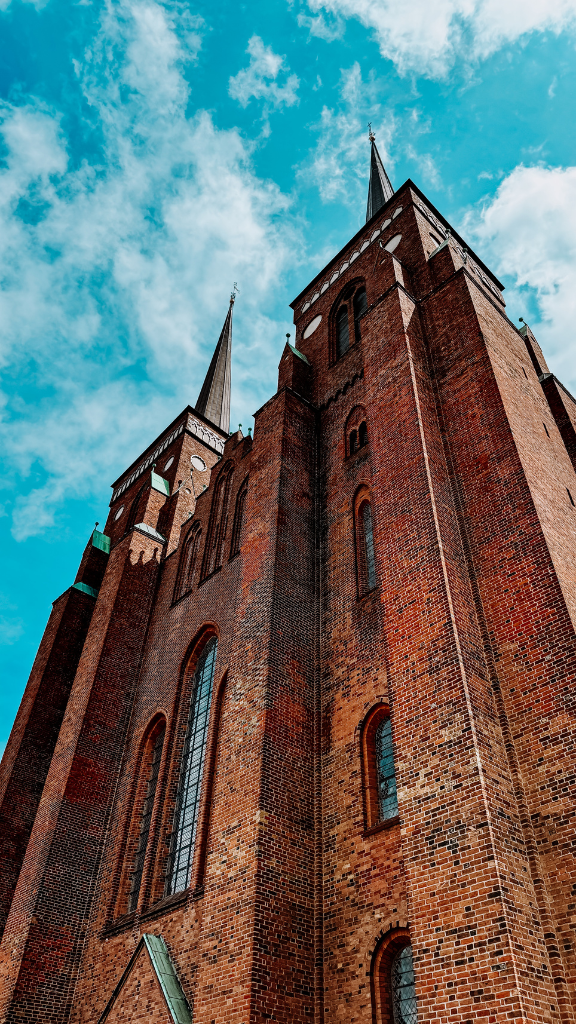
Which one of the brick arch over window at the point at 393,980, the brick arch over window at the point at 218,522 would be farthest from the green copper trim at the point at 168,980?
the brick arch over window at the point at 218,522

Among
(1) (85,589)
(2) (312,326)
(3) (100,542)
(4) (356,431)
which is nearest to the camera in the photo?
(4) (356,431)

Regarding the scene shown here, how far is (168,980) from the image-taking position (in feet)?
31.6

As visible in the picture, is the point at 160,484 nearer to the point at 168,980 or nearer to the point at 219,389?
the point at 219,389

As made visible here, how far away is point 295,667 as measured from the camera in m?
10.6

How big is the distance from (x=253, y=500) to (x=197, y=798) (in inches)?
199

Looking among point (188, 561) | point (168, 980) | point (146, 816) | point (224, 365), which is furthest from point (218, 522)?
point (224, 365)

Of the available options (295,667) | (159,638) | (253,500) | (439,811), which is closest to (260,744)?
(295,667)

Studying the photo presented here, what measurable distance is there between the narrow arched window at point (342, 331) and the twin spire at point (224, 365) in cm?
753

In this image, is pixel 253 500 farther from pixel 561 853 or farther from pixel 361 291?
pixel 561 853

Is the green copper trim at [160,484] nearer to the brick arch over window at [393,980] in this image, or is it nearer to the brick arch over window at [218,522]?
the brick arch over window at [218,522]

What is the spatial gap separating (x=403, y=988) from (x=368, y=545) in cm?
584

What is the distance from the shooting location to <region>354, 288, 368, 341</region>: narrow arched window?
16547mm

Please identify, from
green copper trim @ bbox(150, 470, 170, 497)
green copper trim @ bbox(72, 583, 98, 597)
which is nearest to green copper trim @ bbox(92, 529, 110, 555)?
green copper trim @ bbox(72, 583, 98, 597)

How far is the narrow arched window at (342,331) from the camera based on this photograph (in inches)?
651
